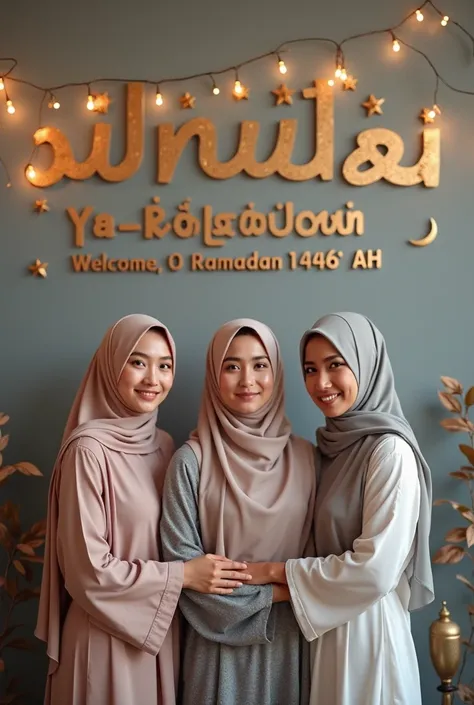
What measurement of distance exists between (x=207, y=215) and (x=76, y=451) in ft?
3.13

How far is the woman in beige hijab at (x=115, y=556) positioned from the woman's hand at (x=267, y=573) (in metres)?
0.04

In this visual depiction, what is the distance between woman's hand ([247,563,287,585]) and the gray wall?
1.98 feet

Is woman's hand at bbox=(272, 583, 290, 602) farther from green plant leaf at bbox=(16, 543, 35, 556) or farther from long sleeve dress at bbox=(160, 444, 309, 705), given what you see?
green plant leaf at bbox=(16, 543, 35, 556)

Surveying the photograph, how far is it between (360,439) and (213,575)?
1.81 ft

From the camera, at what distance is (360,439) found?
6.69ft

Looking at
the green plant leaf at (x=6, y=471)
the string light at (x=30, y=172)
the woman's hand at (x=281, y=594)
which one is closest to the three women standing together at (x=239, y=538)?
the woman's hand at (x=281, y=594)

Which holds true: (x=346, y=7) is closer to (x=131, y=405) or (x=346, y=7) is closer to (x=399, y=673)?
(x=131, y=405)

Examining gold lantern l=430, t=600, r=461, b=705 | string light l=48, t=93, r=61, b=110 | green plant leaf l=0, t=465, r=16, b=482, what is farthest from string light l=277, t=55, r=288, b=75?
gold lantern l=430, t=600, r=461, b=705

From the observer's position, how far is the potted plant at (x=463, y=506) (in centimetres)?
226

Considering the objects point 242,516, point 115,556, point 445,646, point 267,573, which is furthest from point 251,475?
point 445,646

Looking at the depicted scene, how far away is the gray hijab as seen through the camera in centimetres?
199

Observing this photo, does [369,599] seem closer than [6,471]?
Yes

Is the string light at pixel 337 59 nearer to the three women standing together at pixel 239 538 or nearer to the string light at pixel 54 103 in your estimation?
the string light at pixel 54 103

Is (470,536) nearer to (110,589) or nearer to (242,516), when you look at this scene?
(242,516)
